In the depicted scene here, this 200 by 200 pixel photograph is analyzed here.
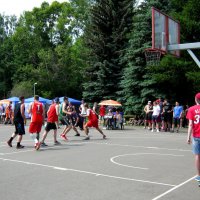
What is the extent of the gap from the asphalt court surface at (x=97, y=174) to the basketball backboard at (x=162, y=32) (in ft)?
14.0

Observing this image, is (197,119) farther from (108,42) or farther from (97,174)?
(108,42)

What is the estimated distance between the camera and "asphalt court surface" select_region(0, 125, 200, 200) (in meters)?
7.41

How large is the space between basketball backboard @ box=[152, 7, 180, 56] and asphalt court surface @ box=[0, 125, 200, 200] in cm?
426

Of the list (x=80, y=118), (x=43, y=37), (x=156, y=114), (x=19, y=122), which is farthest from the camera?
(x=43, y=37)

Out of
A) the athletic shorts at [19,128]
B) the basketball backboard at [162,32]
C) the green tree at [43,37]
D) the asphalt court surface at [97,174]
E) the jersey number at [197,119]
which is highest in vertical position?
the green tree at [43,37]

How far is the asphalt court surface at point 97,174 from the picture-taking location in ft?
24.3

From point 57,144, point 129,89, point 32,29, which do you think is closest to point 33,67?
point 32,29

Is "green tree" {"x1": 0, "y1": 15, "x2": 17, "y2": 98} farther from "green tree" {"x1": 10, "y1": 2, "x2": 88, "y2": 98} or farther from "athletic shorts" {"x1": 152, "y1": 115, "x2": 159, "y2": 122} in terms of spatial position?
"athletic shorts" {"x1": 152, "y1": 115, "x2": 159, "y2": 122}

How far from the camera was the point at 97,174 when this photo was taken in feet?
30.4

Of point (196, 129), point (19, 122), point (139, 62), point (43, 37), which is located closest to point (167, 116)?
point (139, 62)

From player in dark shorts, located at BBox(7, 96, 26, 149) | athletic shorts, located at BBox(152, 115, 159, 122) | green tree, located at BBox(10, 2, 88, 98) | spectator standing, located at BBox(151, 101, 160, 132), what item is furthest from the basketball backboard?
green tree, located at BBox(10, 2, 88, 98)

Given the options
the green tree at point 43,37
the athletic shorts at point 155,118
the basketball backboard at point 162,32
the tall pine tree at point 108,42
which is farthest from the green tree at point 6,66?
the basketball backboard at point 162,32

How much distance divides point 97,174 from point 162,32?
852 centimetres

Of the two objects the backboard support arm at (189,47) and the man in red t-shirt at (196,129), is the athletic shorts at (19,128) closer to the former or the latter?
the backboard support arm at (189,47)
